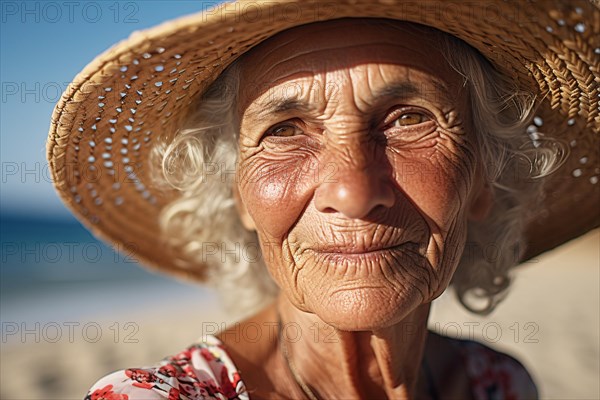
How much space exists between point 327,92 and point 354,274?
51cm

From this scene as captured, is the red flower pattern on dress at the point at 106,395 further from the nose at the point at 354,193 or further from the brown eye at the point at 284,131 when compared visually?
the brown eye at the point at 284,131

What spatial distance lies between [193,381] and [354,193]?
756 mm

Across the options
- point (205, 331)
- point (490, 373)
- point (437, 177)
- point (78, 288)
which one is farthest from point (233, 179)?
point (78, 288)

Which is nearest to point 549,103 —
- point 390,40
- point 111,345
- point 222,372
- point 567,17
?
point 567,17

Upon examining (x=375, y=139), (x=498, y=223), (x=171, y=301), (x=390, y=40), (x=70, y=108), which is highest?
(x=390, y=40)

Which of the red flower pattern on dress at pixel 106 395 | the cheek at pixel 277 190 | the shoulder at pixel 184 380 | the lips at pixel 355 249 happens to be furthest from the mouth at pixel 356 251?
the red flower pattern on dress at pixel 106 395

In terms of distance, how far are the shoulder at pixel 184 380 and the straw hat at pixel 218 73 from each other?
2.57 ft

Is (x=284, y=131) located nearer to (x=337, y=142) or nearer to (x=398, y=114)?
(x=337, y=142)

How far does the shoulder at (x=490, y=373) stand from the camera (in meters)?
2.59

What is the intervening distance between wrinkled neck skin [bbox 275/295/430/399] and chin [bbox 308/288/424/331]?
378mm

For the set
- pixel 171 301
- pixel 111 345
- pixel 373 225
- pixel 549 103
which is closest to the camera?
pixel 373 225

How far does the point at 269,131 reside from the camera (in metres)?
1.93

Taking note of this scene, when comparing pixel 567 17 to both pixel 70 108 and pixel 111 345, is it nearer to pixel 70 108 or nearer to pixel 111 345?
pixel 70 108

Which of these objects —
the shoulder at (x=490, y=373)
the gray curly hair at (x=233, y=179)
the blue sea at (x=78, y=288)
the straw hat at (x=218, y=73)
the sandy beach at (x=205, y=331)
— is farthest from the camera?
the blue sea at (x=78, y=288)
